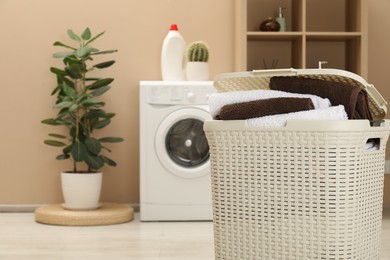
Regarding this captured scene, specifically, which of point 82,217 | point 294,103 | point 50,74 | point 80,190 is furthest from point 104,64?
point 294,103

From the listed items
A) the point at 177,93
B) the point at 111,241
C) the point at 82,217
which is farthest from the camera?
the point at 177,93

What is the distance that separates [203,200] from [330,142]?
2.00 metres

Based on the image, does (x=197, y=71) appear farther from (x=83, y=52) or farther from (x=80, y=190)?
(x=80, y=190)

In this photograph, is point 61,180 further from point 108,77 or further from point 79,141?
point 108,77

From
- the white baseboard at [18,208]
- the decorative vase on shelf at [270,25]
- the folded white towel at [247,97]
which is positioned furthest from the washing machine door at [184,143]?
the folded white towel at [247,97]

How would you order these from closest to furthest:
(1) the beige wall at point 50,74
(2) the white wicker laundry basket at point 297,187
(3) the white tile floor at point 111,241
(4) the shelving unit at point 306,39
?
(2) the white wicker laundry basket at point 297,187, (3) the white tile floor at point 111,241, (4) the shelving unit at point 306,39, (1) the beige wall at point 50,74

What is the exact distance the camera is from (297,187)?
5.45 ft

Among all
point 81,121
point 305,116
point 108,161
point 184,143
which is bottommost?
point 108,161

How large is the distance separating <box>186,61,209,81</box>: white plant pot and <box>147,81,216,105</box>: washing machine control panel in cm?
15

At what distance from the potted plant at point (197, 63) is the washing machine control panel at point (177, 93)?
6.0 inches

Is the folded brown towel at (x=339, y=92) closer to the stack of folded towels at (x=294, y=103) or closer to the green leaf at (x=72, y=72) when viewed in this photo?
the stack of folded towels at (x=294, y=103)

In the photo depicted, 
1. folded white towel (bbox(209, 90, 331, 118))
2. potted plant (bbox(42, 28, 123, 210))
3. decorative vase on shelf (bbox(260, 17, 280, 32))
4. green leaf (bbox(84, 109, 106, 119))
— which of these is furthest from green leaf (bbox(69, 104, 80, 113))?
folded white towel (bbox(209, 90, 331, 118))

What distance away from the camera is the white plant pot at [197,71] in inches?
146

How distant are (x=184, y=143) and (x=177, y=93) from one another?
0.85 ft
